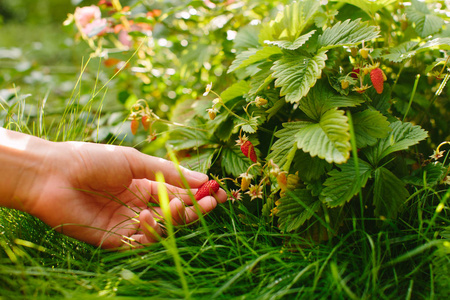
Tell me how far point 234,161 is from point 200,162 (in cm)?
12

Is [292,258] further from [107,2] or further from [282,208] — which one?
[107,2]

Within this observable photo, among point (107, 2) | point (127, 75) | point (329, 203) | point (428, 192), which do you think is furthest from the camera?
point (127, 75)

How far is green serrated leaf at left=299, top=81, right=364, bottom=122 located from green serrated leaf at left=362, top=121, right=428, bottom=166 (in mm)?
121

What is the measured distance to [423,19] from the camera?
1031 mm

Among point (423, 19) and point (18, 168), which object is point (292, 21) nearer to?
point (423, 19)

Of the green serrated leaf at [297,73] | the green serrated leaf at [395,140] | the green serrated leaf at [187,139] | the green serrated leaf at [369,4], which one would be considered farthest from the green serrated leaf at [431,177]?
the green serrated leaf at [187,139]

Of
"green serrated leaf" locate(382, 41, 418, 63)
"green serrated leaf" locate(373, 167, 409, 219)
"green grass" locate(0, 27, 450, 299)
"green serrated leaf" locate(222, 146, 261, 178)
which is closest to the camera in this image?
"green grass" locate(0, 27, 450, 299)

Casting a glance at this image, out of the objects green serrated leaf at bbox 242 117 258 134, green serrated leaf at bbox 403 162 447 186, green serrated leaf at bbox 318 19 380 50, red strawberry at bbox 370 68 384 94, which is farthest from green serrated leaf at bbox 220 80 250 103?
green serrated leaf at bbox 403 162 447 186

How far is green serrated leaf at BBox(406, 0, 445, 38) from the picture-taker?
1.00m

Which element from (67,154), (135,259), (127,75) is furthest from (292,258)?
(127,75)

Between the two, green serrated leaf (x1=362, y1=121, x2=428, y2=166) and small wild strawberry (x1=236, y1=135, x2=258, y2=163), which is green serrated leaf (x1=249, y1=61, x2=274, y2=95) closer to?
small wild strawberry (x1=236, y1=135, x2=258, y2=163)

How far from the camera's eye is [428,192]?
88 centimetres

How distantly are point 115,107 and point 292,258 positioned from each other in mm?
1294

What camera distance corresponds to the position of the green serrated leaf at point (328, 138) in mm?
691
